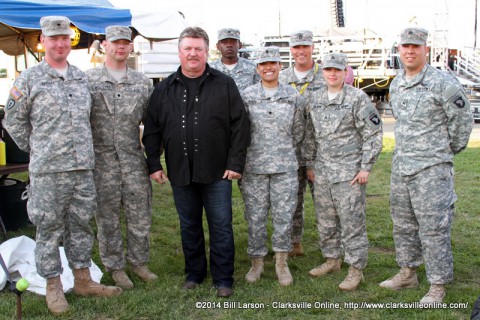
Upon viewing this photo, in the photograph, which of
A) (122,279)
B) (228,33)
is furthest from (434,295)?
(228,33)

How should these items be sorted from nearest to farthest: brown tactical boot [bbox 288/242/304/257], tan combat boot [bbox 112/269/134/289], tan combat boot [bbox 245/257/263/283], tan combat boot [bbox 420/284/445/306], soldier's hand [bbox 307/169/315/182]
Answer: tan combat boot [bbox 420/284/445/306], tan combat boot [bbox 112/269/134/289], tan combat boot [bbox 245/257/263/283], soldier's hand [bbox 307/169/315/182], brown tactical boot [bbox 288/242/304/257]

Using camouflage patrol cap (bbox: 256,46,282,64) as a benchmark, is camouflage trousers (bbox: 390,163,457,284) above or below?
below

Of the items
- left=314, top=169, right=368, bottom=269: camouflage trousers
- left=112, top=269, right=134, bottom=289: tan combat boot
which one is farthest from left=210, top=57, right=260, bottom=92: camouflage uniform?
left=112, top=269, right=134, bottom=289: tan combat boot

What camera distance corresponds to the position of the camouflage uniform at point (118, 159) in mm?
4195

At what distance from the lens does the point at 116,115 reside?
4.20m

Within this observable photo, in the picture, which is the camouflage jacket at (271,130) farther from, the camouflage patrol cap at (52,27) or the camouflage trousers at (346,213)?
the camouflage patrol cap at (52,27)

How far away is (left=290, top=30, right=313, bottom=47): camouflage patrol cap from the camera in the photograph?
4.75 m

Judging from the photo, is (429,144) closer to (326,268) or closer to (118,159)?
(326,268)

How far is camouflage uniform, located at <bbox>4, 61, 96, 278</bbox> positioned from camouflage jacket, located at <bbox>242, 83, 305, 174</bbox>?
1247 mm

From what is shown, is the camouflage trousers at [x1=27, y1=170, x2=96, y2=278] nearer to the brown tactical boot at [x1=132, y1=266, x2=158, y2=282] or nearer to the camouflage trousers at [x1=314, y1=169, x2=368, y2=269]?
the brown tactical boot at [x1=132, y1=266, x2=158, y2=282]

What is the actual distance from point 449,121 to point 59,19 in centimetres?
280

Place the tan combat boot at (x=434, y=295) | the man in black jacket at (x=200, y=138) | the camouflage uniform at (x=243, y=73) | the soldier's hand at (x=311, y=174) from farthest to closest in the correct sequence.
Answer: the camouflage uniform at (x=243, y=73), the soldier's hand at (x=311, y=174), the man in black jacket at (x=200, y=138), the tan combat boot at (x=434, y=295)

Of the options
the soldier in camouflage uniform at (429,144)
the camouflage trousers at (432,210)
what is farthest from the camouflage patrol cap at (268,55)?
the camouflage trousers at (432,210)

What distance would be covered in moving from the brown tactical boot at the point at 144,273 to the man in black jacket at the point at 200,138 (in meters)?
0.60
